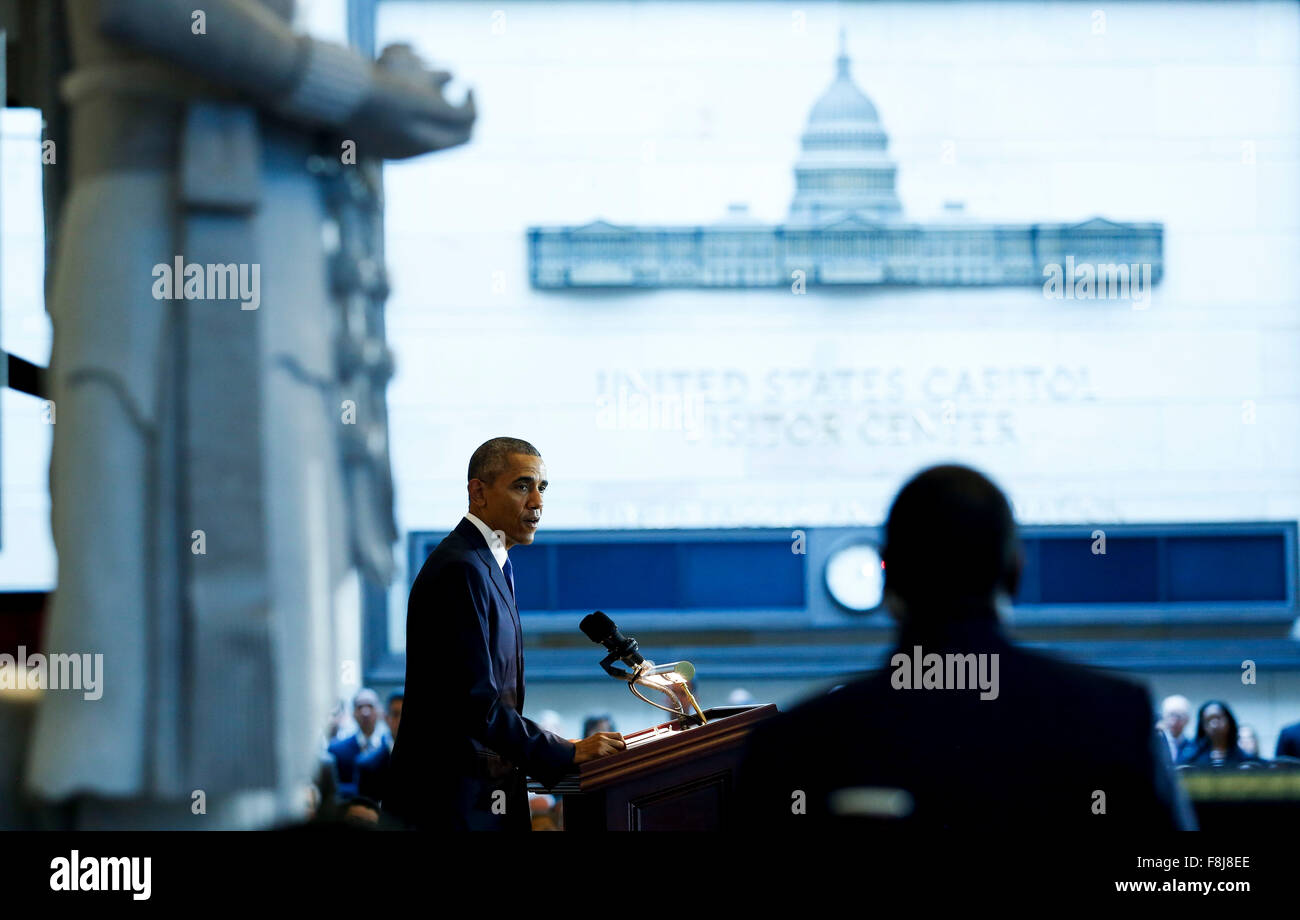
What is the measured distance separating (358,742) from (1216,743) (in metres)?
3.48

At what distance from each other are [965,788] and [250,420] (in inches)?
142

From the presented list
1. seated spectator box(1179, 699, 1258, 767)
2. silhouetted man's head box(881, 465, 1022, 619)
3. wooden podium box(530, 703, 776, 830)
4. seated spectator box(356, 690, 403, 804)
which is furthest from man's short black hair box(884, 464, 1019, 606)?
seated spectator box(1179, 699, 1258, 767)

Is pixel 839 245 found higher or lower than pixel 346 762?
higher

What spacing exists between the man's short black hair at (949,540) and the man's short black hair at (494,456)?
115 cm

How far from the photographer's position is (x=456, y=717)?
2.13 metres

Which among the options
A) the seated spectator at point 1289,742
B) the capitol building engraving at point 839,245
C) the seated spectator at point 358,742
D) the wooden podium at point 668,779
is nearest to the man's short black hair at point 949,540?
the wooden podium at point 668,779

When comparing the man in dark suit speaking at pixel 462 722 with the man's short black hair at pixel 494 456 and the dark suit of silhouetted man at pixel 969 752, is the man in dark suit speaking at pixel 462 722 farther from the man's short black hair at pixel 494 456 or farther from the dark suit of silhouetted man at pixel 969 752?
the dark suit of silhouetted man at pixel 969 752

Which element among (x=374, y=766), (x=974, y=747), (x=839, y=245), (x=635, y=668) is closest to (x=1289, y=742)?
(x=839, y=245)

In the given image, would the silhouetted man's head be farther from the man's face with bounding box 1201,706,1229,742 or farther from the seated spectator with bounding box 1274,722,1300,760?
the seated spectator with bounding box 1274,722,1300,760

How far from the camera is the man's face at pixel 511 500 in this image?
2.34m

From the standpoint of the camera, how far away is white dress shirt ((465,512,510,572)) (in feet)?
7.63

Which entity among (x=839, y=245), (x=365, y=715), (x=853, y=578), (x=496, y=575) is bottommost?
(x=365, y=715)

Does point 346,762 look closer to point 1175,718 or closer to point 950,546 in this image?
point 1175,718
